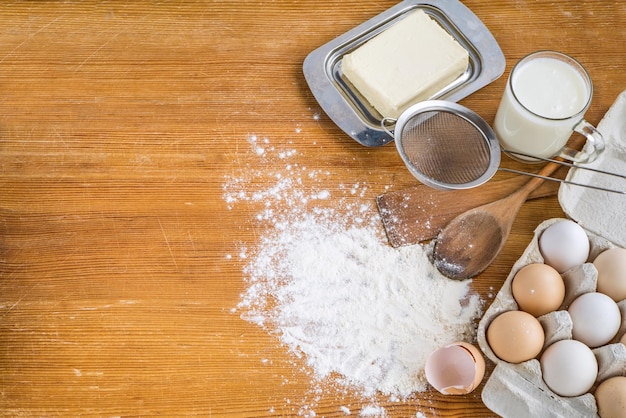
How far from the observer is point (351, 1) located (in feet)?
4.64

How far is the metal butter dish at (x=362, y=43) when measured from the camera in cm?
126

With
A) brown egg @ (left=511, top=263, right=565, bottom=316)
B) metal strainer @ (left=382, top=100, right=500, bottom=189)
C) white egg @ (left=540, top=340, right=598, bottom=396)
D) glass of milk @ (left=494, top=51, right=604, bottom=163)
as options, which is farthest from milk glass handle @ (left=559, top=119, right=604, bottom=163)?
white egg @ (left=540, top=340, right=598, bottom=396)

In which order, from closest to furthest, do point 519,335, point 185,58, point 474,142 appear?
1. point 519,335
2. point 474,142
3. point 185,58

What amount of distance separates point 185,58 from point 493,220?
0.73 metres

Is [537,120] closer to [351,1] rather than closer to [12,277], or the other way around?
[351,1]

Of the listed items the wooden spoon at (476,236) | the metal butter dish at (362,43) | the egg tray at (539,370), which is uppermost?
the metal butter dish at (362,43)

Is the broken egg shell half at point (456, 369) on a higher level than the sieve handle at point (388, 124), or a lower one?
lower

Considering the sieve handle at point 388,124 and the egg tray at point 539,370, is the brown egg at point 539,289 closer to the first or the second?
the egg tray at point 539,370

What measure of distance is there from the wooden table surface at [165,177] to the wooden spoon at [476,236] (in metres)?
0.03

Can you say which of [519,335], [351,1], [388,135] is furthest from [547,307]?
[351,1]

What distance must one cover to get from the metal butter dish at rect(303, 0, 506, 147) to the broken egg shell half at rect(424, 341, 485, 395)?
43 centimetres

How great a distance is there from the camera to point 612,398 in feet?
3.15

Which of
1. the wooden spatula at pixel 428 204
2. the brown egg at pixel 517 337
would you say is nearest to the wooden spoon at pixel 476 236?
the wooden spatula at pixel 428 204

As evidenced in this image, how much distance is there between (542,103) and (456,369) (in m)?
0.51
